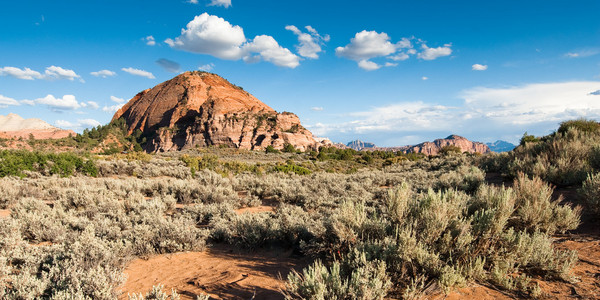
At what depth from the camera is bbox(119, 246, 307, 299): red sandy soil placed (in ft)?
11.3

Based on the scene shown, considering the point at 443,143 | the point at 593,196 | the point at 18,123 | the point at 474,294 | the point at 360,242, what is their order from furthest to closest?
the point at 443,143, the point at 18,123, the point at 593,196, the point at 360,242, the point at 474,294

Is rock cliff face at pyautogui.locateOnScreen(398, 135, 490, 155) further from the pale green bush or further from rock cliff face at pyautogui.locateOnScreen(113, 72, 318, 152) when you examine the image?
the pale green bush

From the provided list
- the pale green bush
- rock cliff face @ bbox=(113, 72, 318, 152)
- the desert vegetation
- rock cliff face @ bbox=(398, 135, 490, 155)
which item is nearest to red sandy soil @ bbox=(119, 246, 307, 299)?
the desert vegetation

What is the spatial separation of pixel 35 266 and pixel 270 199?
7.68 meters

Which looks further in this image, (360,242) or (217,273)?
(217,273)

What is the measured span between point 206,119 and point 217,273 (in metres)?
84.1

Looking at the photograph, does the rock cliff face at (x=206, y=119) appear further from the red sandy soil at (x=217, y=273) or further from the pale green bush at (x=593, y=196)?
the pale green bush at (x=593, y=196)

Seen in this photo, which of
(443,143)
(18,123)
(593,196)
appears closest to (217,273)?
(593,196)

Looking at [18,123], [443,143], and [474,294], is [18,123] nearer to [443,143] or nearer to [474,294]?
[474,294]

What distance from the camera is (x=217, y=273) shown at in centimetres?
404

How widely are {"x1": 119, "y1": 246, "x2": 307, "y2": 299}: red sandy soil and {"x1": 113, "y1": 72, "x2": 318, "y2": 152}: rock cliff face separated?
69.0 meters

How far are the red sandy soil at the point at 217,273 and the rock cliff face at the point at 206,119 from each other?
69002mm

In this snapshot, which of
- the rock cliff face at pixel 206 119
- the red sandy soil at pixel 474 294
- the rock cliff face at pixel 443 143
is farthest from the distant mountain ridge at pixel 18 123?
the rock cliff face at pixel 443 143

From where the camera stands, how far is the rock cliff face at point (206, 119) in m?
78.2
